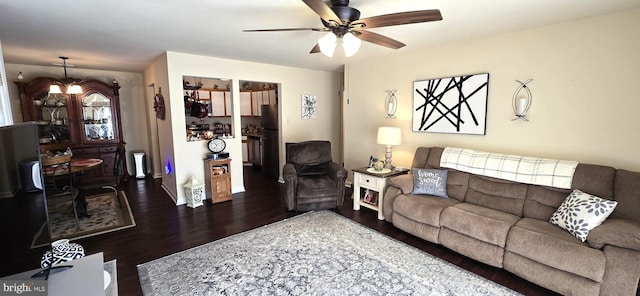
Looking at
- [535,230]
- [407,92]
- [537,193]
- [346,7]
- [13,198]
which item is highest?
[346,7]

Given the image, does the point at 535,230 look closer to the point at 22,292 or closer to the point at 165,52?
the point at 22,292

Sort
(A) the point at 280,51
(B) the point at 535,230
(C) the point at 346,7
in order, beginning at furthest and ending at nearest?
(A) the point at 280,51
(B) the point at 535,230
(C) the point at 346,7

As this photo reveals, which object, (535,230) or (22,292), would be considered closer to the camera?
(22,292)

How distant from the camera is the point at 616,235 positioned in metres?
1.92

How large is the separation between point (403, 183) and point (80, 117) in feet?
19.5

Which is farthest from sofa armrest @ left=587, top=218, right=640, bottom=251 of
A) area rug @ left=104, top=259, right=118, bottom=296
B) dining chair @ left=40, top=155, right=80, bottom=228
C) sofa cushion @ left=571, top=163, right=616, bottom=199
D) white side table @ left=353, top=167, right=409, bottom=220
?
dining chair @ left=40, top=155, right=80, bottom=228

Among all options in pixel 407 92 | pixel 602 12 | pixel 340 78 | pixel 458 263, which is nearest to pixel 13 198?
pixel 458 263

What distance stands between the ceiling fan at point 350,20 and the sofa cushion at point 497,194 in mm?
1845

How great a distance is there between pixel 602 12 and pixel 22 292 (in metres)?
4.31

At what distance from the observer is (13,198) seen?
1141 mm

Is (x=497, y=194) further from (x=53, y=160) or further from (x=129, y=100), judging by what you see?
(x=129, y=100)

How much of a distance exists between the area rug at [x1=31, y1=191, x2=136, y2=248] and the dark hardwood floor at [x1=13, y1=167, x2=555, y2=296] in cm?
13

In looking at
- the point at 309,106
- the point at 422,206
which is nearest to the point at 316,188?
the point at 422,206

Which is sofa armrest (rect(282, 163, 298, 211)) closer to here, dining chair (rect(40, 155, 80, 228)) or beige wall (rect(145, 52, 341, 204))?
beige wall (rect(145, 52, 341, 204))
